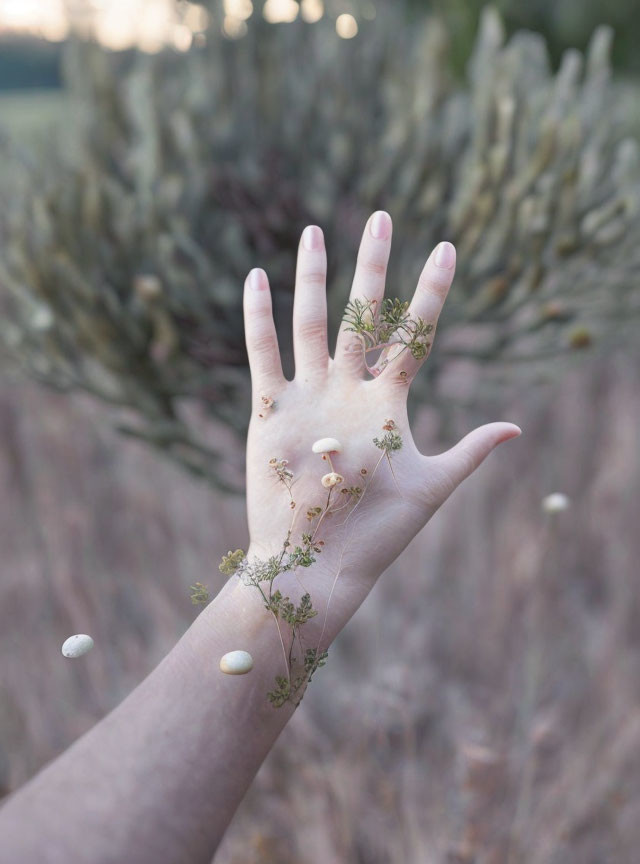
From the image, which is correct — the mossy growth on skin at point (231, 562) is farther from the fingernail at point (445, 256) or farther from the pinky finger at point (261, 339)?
the fingernail at point (445, 256)

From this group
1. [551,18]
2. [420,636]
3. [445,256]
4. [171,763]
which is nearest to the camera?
[171,763]

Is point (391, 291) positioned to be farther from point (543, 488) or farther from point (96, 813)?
point (543, 488)

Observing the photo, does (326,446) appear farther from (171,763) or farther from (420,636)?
(420,636)

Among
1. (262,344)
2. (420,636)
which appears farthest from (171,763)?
(420,636)

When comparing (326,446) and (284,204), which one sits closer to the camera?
(326,446)

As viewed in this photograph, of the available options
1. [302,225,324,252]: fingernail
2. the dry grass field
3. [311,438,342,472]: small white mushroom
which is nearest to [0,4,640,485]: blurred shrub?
the dry grass field

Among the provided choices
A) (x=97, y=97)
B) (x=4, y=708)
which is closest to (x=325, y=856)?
(x=4, y=708)

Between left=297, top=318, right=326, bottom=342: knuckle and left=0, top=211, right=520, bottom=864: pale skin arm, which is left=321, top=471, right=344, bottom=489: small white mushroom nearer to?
left=0, top=211, right=520, bottom=864: pale skin arm
